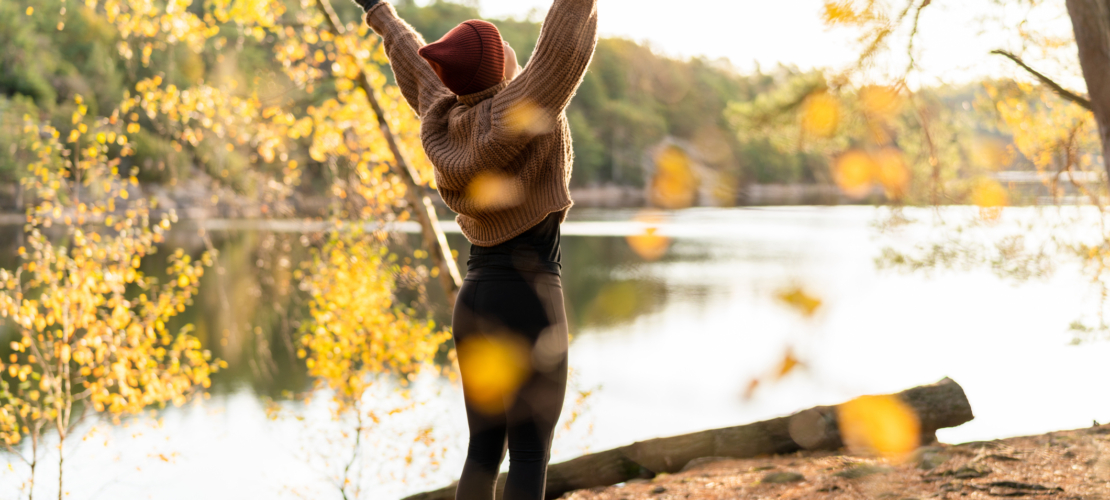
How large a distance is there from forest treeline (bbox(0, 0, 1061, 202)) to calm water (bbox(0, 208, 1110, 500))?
107 cm

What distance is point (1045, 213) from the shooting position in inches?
297

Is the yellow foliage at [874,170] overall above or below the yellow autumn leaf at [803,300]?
above

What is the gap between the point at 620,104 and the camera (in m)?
44.9

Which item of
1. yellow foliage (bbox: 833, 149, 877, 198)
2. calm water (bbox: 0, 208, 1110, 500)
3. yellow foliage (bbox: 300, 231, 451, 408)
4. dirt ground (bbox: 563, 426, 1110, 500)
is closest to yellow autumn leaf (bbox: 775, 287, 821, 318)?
calm water (bbox: 0, 208, 1110, 500)

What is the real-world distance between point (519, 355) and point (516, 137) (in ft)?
1.39

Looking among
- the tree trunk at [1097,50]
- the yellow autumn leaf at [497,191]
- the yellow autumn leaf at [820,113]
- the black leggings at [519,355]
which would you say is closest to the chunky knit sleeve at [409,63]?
the yellow autumn leaf at [497,191]

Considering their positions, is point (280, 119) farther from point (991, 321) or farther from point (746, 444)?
point (991, 321)

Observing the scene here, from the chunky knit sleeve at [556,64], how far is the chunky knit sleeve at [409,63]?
366 millimetres

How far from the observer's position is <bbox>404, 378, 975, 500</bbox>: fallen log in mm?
3678

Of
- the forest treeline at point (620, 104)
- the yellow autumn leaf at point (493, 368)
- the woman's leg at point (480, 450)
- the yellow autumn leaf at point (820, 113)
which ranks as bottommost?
the woman's leg at point (480, 450)

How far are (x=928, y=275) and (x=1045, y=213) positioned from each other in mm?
1315

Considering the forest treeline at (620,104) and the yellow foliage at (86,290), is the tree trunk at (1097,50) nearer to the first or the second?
the forest treeline at (620,104)

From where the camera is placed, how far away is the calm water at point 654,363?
28.7 feet

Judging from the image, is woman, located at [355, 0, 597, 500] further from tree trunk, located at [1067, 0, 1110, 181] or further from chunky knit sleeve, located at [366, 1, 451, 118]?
tree trunk, located at [1067, 0, 1110, 181]
